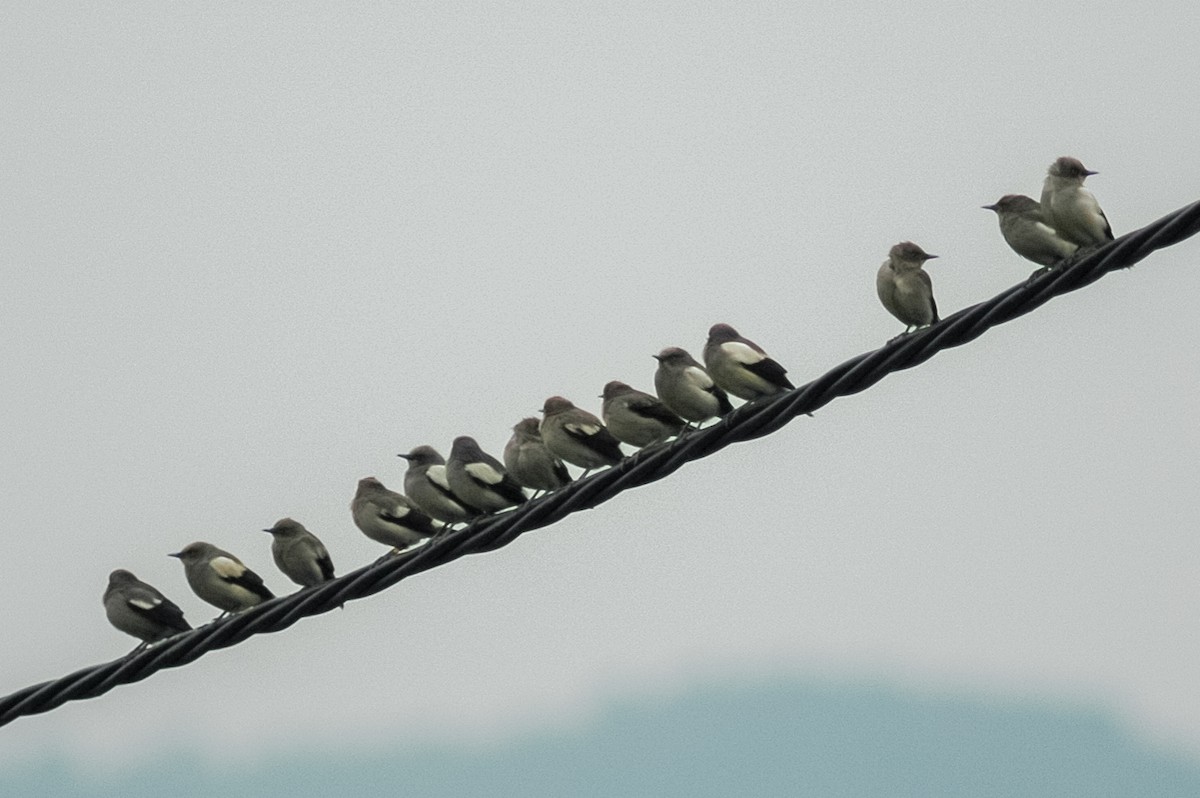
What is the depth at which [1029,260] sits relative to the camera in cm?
1141

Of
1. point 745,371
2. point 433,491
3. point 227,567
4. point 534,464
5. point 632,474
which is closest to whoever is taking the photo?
point 632,474

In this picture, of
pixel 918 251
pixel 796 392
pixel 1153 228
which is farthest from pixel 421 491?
pixel 1153 228

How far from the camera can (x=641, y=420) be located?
1188cm

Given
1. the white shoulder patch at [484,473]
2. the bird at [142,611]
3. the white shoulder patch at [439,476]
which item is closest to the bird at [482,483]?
the white shoulder patch at [484,473]

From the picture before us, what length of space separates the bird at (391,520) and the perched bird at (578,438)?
1.46m

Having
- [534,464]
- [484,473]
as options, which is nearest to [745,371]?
[534,464]

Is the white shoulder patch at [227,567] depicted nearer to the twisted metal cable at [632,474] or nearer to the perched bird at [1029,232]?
the twisted metal cable at [632,474]

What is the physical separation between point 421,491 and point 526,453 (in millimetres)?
1044

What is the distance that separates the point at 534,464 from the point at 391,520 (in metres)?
1.39

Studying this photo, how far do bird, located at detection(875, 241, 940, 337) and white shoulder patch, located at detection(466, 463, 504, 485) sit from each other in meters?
2.51

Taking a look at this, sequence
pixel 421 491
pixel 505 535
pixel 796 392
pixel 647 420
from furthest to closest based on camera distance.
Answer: pixel 421 491, pixel 647 420, pixel 505 535, pixel 796 392

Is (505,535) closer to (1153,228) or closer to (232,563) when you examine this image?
(1153,228)

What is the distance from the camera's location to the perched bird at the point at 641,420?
11836 millimetres

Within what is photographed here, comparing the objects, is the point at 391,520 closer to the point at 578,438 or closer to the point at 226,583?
the point at 226,583
